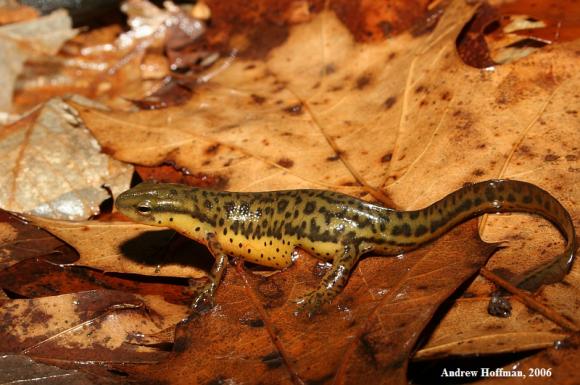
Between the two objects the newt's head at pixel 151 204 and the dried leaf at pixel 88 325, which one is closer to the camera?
the dried leaf at pixel 88 325

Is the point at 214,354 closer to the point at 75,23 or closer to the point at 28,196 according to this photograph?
the point at 28,196

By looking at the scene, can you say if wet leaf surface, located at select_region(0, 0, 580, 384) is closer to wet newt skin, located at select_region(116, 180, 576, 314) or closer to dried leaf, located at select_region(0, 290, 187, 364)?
dried leaf, located at select_region(0, 290, 187, 364)

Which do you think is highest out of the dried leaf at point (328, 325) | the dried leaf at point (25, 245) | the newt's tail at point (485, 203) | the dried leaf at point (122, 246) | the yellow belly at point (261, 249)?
the newt's tail at point (485, 203)

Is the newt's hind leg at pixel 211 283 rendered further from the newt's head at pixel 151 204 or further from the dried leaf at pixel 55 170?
the dried leaf at pixel 55 170

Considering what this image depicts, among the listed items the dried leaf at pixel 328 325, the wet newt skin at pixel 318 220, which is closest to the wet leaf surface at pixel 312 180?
the dried leaf at pixel 328 325

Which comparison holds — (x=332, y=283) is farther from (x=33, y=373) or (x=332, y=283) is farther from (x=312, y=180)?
(x=33, y=373)

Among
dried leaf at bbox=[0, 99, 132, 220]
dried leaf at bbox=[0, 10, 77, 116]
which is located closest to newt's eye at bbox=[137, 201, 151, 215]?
dried leaf at bbox=[0, 99, 132, 220]

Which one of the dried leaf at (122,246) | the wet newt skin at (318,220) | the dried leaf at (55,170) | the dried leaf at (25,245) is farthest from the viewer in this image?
the dried leaf at (55,170)
